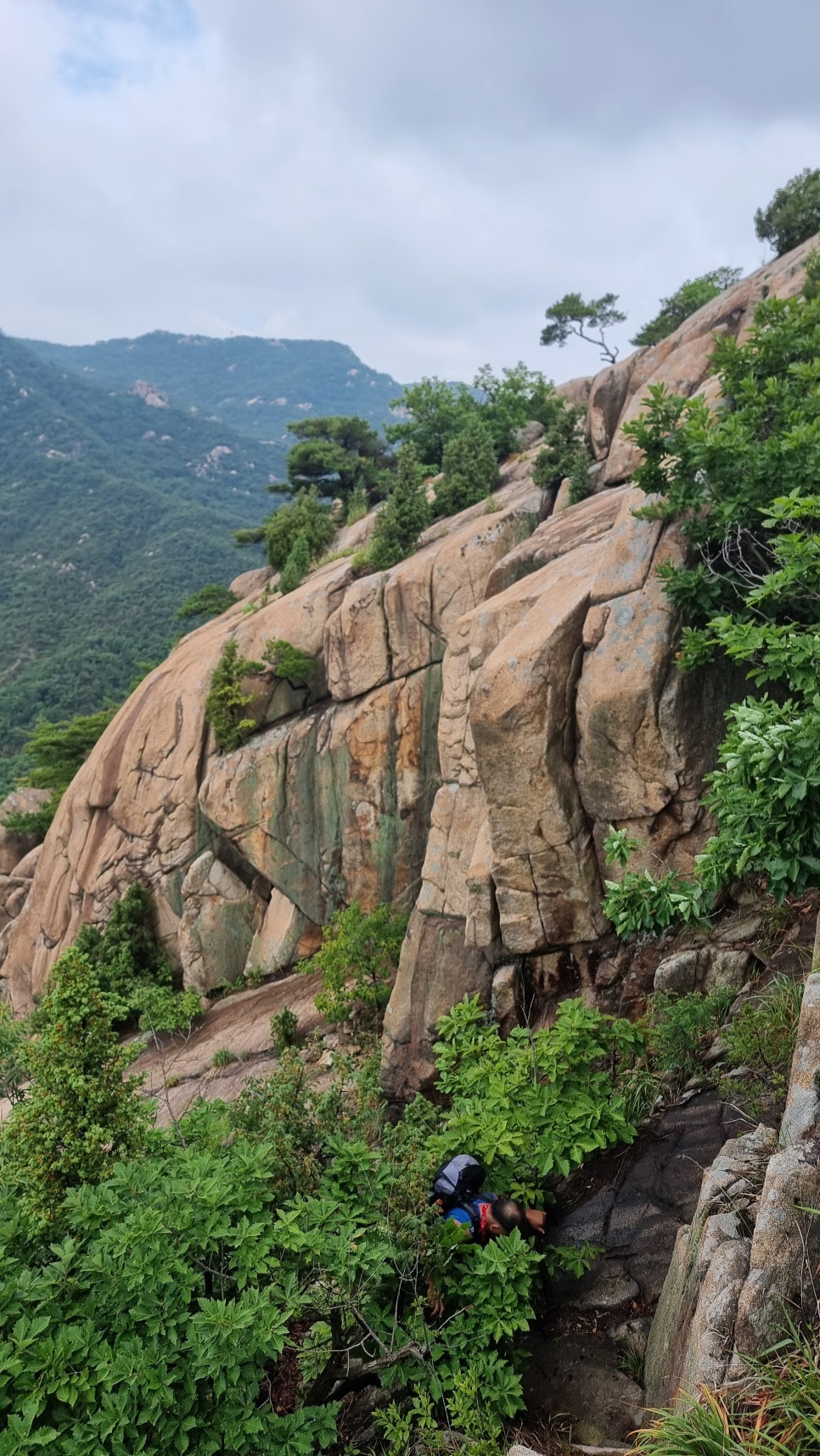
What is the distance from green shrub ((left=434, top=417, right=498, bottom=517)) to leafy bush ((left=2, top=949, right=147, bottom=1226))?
51.2 feet

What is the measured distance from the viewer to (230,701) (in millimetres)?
18516

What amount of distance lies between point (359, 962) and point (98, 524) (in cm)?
8906

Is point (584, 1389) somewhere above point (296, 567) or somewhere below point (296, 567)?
below

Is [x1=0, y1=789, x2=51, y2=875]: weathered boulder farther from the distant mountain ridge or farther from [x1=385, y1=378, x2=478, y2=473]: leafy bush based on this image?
[x1=385, y1=378, x2=478, y2=473]: leafy bush

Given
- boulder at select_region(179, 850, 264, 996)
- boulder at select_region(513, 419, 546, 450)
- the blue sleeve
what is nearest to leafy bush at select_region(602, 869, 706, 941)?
the blue sleeve

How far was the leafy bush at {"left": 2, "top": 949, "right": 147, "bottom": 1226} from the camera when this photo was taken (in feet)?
17.9

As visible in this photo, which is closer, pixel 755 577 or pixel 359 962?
pixel 755 577

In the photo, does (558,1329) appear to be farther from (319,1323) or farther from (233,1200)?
(233,1200)

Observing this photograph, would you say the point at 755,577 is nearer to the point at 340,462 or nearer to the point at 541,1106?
the point at 541,1106

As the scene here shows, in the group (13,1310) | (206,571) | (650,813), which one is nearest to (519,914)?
(650,813)

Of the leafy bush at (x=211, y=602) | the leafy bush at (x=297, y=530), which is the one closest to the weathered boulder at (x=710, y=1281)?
the leafy bush at (x=297, y=530)

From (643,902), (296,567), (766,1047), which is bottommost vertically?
(766,1047)

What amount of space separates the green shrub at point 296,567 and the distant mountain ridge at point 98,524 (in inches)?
1227

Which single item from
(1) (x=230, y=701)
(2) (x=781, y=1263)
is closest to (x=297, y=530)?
(1) (x=230, y=701)
